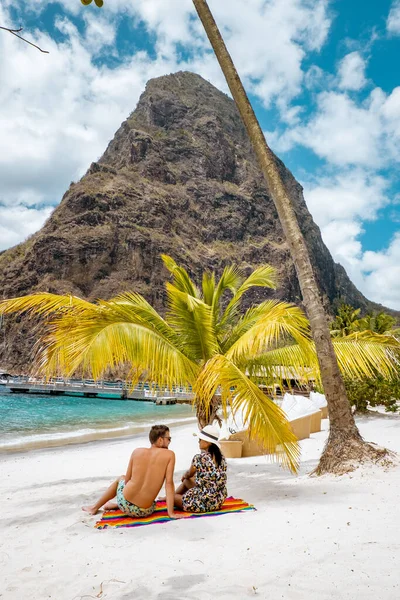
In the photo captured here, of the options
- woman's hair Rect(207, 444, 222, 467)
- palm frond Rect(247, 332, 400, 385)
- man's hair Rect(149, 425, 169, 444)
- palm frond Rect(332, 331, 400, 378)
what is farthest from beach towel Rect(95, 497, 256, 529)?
palm frond Rect(332, 331, 400, 378)

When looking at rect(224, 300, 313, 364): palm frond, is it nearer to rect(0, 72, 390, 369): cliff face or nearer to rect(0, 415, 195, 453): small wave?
rect(0, 415, 195, 453): small wave

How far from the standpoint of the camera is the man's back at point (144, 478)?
449 cm

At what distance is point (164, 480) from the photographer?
474cm

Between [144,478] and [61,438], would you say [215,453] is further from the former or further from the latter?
[61,438]

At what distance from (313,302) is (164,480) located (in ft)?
10.7

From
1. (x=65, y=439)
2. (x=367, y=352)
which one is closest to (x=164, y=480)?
(x=367, y=352)

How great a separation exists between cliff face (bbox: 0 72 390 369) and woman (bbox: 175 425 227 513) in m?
77.6

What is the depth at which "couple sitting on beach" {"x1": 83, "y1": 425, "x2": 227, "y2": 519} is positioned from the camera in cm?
450

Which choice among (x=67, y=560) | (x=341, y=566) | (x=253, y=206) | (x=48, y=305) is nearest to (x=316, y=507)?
(x=341, y=566)

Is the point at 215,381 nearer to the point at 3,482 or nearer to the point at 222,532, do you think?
the point at 222,532

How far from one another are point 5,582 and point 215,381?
2.81m

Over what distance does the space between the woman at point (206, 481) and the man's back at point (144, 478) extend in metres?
0.41

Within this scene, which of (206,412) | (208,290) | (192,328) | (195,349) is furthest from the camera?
(208,290)

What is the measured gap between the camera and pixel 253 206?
121000 millimetres
